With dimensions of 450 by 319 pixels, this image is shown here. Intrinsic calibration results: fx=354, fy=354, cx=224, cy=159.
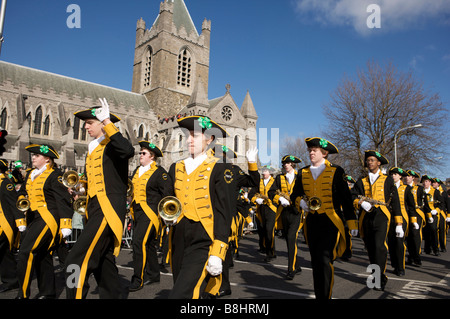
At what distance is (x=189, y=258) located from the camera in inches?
130

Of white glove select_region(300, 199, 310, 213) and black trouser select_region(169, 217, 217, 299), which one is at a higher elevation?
white glove select_region(300, 199, 310, 213)

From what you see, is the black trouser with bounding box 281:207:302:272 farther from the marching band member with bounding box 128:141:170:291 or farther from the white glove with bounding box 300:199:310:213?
the marching band member with bounding box 128:141:170:291

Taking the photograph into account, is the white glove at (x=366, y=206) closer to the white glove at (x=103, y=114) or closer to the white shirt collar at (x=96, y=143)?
the white shirt collar at (x=96, y=143)

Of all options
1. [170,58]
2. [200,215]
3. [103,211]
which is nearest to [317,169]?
[200,215]

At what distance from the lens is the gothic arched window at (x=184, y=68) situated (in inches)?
2104

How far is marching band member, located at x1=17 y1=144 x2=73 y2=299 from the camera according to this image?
5.00 metres

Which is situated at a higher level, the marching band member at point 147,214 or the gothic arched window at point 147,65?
the gothic arched window at point 147,65

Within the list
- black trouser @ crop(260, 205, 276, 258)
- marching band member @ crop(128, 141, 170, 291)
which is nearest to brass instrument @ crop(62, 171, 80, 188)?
marching band member @ crop(128, 141, 170, 291)

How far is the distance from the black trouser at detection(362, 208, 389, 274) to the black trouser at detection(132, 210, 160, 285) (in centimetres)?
406

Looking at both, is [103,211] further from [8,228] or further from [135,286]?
[8,228]

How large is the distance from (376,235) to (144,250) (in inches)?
170

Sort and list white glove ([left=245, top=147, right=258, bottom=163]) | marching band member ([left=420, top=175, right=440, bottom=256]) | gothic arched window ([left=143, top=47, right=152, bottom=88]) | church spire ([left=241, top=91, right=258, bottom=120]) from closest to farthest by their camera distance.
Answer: white glove ([left=245, top=147, right=258, bottom=163]), marching band member ([left=420, top=175, right=440, bottom=256]), church spire ([left=241, top=91, right=258, bottom=120]), gothic arched window ([left=143, top=47, right=152, bottom=88])

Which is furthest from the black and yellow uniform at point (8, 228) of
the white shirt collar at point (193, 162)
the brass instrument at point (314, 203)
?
Result: the brass instrument at point (314, 203)
